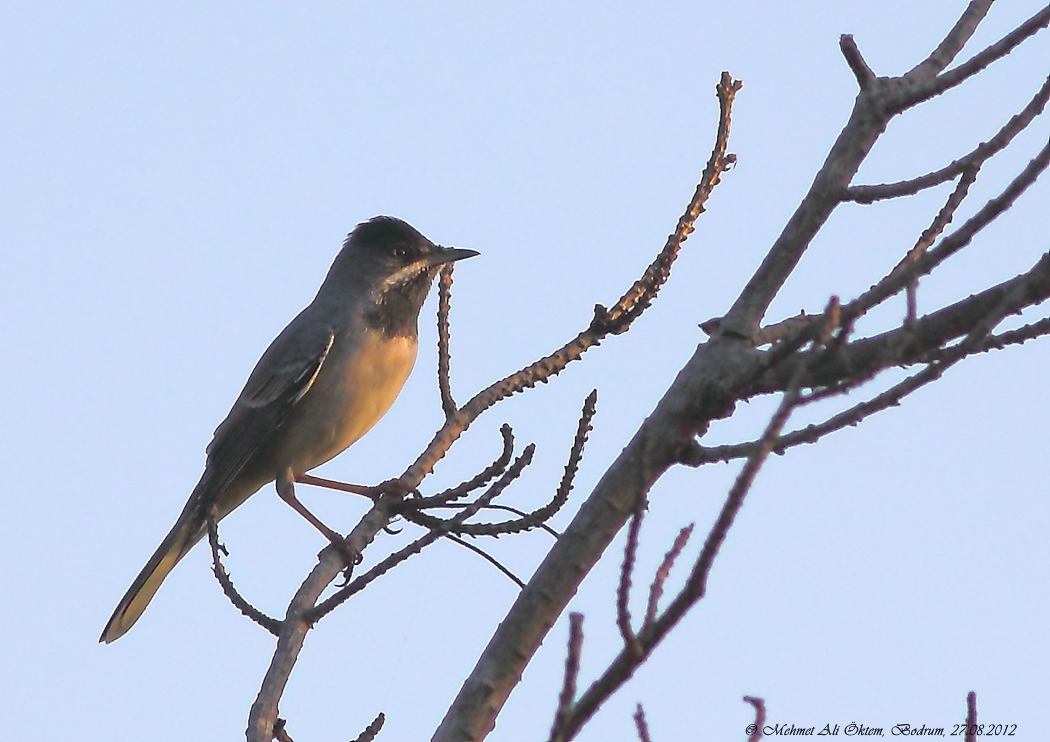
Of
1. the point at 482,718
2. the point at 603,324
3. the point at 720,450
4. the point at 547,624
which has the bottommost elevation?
the point at 482,718

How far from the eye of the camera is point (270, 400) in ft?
27.1

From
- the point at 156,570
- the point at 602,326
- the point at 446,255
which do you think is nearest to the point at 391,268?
the point at 446,255

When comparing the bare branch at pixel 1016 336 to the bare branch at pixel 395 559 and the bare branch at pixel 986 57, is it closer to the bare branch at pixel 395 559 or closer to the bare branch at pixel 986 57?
the bare branch at pixel 986 57

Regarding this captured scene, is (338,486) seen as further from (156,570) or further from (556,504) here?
(556,504)

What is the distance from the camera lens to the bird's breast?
816 centimetres

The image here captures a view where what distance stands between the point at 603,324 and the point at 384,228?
3606 millimetres

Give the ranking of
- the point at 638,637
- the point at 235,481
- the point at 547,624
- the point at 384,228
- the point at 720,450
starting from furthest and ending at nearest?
the point at 384,228 < the point at 235,481 < the point at 547,624 < the point at 720,450 < the point at 638,637

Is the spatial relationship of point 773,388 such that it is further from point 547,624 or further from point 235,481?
point 235,481

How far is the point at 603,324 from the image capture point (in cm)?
582

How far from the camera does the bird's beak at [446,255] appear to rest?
878 cm

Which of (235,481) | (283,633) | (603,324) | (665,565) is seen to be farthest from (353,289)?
(665,565)

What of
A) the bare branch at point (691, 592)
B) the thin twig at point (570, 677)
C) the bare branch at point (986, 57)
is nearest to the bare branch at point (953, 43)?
the bare branch at point (986, 57)

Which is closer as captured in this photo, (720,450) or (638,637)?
(638,637)

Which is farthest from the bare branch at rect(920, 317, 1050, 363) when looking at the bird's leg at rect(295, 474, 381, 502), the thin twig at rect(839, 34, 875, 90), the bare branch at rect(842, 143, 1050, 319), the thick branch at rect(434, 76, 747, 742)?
the bird's leg at rect(295, 474, 381, 502)
